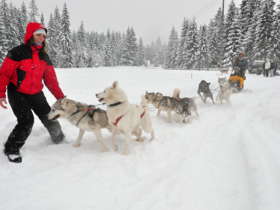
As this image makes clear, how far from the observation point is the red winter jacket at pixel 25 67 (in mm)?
2852

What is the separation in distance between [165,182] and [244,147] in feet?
6.92

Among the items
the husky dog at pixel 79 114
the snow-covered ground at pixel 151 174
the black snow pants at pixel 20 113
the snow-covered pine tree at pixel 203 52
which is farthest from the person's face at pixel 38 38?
the snow-covered pine tree at pixel 203 52

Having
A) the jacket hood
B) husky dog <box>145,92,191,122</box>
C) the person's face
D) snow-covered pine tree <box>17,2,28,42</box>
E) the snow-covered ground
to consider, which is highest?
snow-covered pine tree <box>17,2,28,42</box>

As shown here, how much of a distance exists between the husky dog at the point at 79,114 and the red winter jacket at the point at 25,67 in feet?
1.72

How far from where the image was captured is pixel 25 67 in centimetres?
295

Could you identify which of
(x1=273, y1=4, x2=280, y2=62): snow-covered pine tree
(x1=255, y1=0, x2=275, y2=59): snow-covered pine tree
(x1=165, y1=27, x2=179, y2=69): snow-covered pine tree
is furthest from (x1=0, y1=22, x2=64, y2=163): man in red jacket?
(x1=165, y1=27, x2=179, y2=69): snow-covered pine tree

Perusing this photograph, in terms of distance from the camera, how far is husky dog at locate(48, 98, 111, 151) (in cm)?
332

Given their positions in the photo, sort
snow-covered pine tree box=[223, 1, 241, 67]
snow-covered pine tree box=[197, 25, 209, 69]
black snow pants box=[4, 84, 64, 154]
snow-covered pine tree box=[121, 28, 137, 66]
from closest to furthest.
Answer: black snow pants box=[4, 84, 64, 154]
snow-covered pine tree box=[223, 1, 241, 67]
snow-covered pine tree box=[197, 25, 209, 69]
snow-covered pine tree box=[121, 28, 137, 66]

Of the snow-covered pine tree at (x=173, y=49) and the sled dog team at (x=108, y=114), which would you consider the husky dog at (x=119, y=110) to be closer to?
the sled dog team at (x=108, y=114)

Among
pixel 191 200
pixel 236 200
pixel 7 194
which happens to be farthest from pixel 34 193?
pixel 236 200

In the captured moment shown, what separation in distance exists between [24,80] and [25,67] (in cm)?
23

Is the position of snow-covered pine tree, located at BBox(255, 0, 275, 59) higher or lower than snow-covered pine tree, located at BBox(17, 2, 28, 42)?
lower

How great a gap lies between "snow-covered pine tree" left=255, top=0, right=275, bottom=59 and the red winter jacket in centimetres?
3056

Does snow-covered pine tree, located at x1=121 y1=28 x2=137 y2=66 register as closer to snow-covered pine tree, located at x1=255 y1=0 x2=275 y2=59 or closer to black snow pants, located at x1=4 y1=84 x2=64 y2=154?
snow-covered pine tree, located at x1=255 y1=0 x2=275 y2=59
